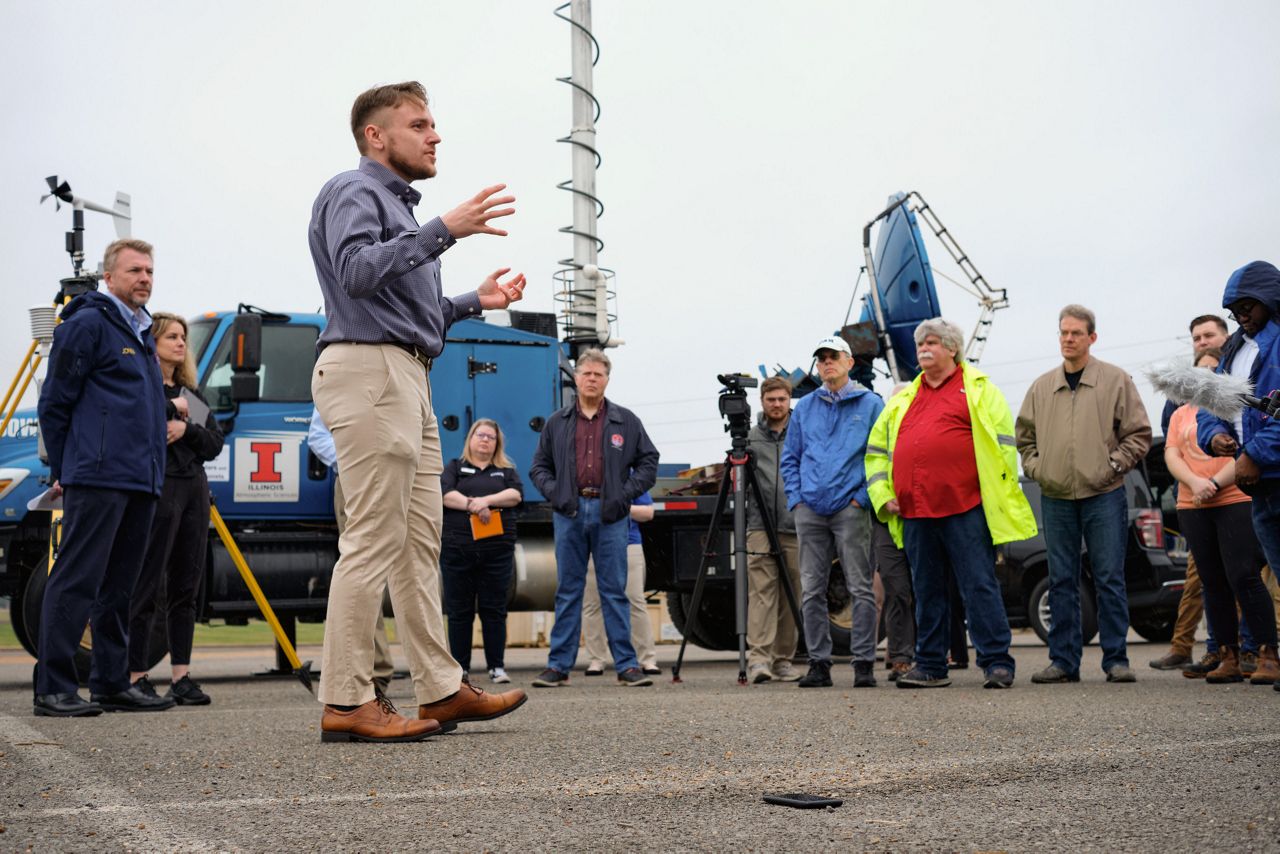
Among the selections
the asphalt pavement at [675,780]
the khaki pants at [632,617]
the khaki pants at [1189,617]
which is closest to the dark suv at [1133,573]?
the khaki pants at [1189,617]

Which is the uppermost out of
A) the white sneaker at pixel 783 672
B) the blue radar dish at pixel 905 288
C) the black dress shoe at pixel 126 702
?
the blue radar dish at pixel 905 288

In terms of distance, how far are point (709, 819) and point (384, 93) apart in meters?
2.64

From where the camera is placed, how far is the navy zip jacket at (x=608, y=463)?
26.7 ft

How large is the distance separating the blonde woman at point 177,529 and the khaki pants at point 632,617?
3.40 meters

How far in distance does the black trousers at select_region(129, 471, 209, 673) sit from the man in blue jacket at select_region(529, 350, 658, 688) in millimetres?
2042

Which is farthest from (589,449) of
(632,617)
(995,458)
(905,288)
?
(905,288)

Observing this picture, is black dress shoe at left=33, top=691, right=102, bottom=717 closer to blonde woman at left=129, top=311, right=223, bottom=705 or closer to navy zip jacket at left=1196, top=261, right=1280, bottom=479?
blonde woman at left=129, top=311, right=223, bottom=705

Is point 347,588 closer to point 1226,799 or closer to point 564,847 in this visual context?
point 564,847

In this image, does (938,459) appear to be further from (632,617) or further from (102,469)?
(102,469)

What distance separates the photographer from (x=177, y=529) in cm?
671

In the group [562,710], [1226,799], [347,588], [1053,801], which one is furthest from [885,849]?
[562,710]

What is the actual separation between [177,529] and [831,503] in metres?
3.29

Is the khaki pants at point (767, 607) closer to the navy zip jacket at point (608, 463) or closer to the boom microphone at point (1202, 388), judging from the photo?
the navy zip jacket at point (608, 463)

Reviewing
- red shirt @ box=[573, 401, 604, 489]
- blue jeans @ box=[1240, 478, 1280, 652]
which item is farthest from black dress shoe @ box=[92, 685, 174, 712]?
blue jeans @ box=[1240, 478, 1280, 652]
